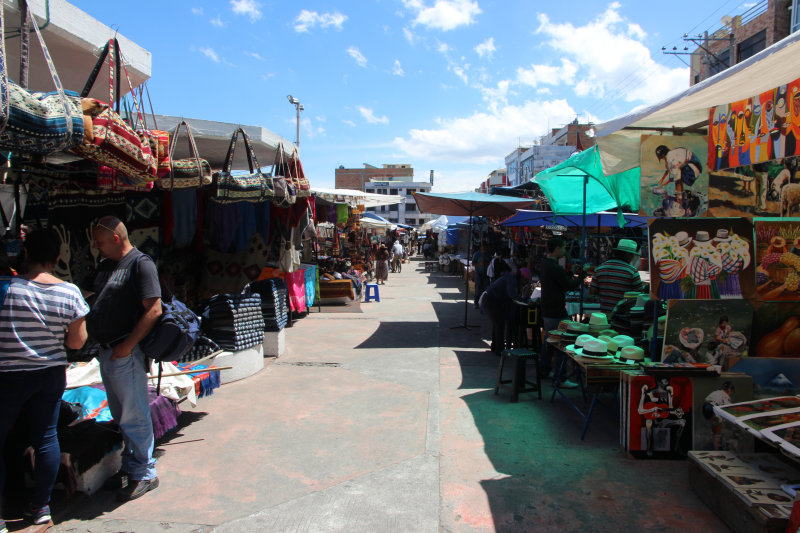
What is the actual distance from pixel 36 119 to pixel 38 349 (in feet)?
4.21

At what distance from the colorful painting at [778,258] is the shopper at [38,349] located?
16.0ft

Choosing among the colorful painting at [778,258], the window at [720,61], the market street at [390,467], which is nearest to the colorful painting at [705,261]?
the colorful painting at [778,258]

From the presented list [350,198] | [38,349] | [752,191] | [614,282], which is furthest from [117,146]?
[350,198]

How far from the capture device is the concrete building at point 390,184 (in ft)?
271

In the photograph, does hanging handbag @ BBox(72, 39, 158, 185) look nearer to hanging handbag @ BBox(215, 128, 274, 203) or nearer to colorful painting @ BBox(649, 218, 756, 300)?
hanging handbag @ BBox(215, 128, 274, 203)

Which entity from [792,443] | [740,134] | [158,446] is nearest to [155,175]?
[158,446]

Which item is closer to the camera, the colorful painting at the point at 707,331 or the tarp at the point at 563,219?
the colorful painting at the point at 707,331

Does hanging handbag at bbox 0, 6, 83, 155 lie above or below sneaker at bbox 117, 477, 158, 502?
above

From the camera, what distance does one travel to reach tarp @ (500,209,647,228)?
10.7m

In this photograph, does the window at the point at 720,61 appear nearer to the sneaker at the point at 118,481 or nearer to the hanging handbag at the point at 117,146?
the hanging handbag at the point at 117,146

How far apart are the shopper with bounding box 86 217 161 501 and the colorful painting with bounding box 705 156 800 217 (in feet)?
14.1

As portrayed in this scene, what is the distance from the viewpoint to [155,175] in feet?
13.8

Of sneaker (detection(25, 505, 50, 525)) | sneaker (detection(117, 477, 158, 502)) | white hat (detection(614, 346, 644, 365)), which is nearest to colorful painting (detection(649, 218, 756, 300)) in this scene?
white hat (detection(614, 346, 644, 365))

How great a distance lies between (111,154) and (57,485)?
2180 millimetres
